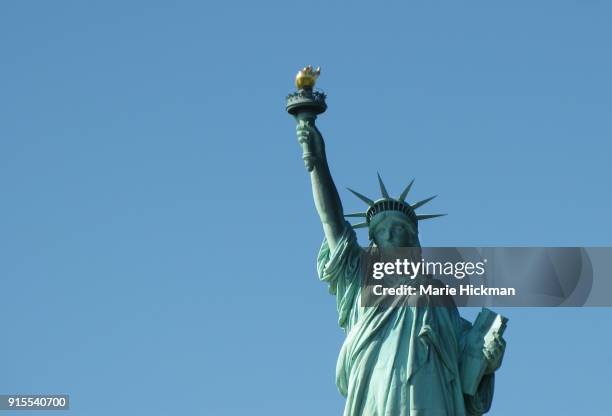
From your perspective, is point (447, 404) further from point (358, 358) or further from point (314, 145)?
point (314, 145)

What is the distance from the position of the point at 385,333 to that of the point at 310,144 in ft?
9.91

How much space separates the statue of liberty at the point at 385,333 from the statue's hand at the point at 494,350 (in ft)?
0.05

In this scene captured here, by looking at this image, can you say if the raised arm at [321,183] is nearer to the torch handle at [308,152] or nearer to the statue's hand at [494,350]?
the torch handle at [308,152]

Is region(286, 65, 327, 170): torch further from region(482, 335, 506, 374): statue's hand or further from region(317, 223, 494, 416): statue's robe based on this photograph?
region(482, 335, 506, 374): statue's hand

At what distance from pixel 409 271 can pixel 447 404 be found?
90.8 inches

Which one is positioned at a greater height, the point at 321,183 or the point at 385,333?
the point at 321,183

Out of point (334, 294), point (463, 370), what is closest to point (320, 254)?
point (334, 294)

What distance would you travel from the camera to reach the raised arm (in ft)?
99.5

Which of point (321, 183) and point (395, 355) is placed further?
point (321, 183)

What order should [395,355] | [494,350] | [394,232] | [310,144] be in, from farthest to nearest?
[394,232]
[310,144]
[494,350]
[395,355]

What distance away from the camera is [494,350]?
29781 mm

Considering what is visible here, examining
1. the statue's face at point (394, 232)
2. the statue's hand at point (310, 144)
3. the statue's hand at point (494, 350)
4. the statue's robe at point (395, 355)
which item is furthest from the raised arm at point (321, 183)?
the statue's hand at point (494, 350)

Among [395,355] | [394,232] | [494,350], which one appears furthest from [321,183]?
[494,350]

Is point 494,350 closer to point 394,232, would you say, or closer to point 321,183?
point 394,232
